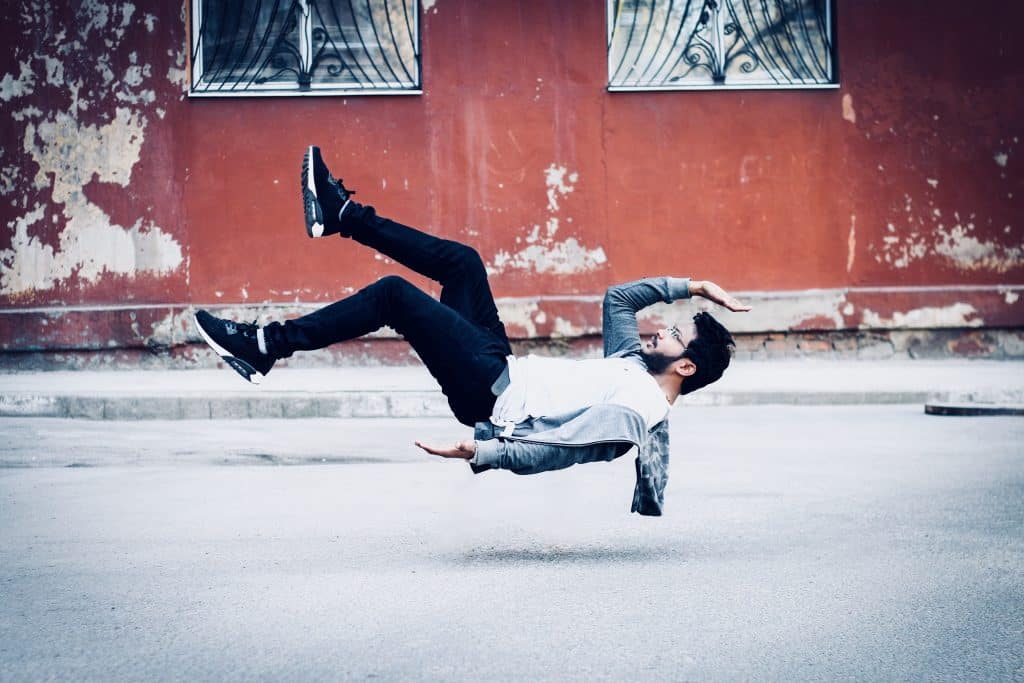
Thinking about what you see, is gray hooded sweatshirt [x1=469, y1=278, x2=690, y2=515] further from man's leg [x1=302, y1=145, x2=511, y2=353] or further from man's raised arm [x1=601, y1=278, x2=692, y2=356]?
man's leg [x1=302, y1=145, x2=511, y2=353]

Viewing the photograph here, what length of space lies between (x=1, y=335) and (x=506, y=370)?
8.24m

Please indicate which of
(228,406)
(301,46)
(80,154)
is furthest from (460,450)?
(80,154)

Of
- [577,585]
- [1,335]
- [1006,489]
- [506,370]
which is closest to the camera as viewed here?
[577,585]

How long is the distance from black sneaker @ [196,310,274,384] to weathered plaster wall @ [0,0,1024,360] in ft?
23.4

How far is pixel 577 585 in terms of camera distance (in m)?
4.62

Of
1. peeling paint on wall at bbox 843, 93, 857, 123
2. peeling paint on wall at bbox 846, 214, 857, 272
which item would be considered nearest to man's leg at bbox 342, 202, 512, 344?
peeling paint on wall at bbox 846, 214, 857, 272

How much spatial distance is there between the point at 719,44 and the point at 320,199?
804 cm

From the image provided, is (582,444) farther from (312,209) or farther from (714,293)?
(312,209)

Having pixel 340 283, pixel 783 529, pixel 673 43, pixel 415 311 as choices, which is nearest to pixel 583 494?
pixel 783 529

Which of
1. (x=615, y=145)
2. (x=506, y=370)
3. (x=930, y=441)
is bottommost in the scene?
(x=930, y=441)

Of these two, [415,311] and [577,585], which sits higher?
[415,311]

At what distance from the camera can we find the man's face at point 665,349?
17.0 ft

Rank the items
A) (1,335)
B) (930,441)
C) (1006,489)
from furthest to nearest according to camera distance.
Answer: (1,335), (930,441), (1006,489)

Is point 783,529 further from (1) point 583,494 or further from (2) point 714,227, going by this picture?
(2) point 714,227
